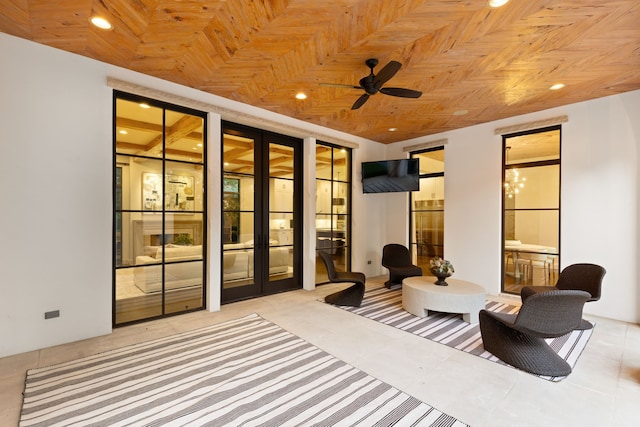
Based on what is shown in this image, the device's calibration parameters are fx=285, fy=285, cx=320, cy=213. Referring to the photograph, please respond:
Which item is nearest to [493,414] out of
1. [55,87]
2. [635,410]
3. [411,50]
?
[635,410]

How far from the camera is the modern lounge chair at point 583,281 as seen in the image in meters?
3.49

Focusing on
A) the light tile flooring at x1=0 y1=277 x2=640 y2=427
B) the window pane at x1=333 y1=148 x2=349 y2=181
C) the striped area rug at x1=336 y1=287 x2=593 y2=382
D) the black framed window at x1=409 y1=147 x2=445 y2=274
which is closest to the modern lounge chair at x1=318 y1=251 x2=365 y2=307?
the striped area rug at x1=336 y1=287 x2=593 y2=382

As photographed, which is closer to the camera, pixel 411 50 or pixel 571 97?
pixel 411 50

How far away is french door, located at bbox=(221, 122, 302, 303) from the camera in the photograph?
4719 mm

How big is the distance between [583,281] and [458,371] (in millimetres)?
2420

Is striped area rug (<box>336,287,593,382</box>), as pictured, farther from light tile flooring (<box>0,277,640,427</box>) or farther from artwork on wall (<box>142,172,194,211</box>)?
artwork on wall (<box>142,172,194,211</box>)

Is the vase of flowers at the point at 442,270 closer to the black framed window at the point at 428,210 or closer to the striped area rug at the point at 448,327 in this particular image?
the striped area rug at the point at 448,327

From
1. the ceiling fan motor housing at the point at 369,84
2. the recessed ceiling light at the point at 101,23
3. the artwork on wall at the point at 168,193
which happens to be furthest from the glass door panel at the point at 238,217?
the ceiling fan motor housing at the point at 369,84

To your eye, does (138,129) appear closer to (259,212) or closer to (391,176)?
(259,212)

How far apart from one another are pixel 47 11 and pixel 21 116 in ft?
3.60

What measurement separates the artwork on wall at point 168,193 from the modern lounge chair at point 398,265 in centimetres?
393

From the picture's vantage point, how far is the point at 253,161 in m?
5.01

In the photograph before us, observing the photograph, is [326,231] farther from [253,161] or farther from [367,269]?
[253,161]

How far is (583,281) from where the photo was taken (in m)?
3.68
